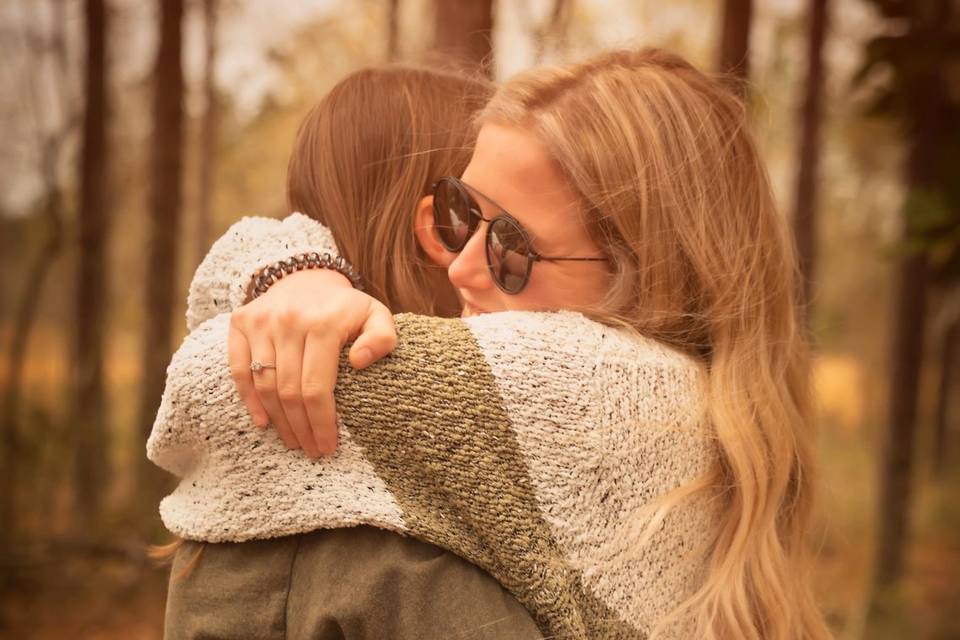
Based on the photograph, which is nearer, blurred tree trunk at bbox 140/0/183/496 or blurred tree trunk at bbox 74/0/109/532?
blurred tree trunk at bbox 140/0/183/496

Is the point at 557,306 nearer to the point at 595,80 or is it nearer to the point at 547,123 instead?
the point at 547,123

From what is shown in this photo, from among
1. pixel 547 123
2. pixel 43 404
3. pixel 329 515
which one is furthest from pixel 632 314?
pixel 43 404

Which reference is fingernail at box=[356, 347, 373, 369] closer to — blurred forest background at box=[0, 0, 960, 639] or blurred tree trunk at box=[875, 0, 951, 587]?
blurred forest background at box=[0, 0, 960, 639]

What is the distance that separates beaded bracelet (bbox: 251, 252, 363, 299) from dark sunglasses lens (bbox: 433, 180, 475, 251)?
9.0 inches

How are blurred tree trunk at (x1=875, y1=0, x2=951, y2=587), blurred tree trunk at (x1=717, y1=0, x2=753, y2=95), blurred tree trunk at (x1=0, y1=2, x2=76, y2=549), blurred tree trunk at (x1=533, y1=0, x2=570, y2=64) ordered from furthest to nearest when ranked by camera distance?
blurred tree trunk at (x1=875, y1=0, x2=951, y2=587)
blurred tree trunk at (x1=0, y1=2, x2=76, y2=549)
blurred tree trunk at (x1=717, y1=0, x2=753, y2=95)
blurred tree trunk at (x1=533, y1=0, x2=570, y2=64)

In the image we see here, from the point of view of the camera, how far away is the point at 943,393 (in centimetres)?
1059

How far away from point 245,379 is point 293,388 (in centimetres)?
9

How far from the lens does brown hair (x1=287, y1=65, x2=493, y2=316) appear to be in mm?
1889

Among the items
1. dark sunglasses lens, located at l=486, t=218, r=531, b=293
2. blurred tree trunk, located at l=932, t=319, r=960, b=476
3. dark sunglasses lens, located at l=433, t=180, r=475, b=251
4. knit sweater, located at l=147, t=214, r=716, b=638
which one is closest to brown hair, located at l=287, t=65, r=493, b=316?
dark sunglasses lens, located at l=433, t=180, r=475, b=251

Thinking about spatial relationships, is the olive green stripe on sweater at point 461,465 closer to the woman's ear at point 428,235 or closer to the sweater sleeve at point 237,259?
the sweater sleeve at point 237,259

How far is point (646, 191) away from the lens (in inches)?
66.5

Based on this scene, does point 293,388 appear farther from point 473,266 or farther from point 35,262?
point 35,262

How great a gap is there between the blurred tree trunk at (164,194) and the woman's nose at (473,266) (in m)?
4.42

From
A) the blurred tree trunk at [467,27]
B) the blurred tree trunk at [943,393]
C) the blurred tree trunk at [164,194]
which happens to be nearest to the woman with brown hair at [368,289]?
the blurred tree trunk at [467,27]
